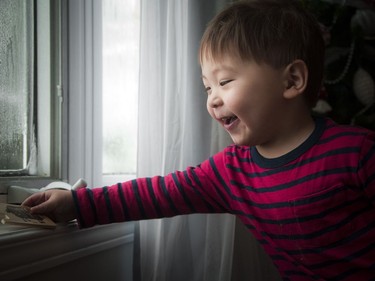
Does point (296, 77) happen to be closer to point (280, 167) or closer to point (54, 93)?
point (280, 167)

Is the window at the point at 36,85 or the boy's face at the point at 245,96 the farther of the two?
the window at the point at 36,85

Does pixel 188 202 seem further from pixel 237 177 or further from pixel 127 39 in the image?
pixel 127 39

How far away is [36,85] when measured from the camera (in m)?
1.09

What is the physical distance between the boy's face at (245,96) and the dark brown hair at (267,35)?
22 millimetres

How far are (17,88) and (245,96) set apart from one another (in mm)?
643

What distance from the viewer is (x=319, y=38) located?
0.88 m

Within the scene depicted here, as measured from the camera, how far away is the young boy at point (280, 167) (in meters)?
0.78

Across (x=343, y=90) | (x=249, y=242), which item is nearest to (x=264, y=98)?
(x=249, y=242)

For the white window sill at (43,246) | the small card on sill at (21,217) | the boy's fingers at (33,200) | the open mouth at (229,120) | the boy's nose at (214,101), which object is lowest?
the white window sill at (43,246)

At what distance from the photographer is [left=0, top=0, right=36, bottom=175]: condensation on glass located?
101cm

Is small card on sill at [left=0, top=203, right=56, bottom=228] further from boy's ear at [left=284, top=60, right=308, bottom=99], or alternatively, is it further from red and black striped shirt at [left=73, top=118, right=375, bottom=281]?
boy's ear at [left=284, top=60, right=308, bottom=99]

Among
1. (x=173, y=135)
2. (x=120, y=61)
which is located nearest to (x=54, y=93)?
(x=120, y=61)

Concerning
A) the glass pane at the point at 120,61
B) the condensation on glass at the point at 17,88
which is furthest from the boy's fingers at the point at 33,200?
the glass pane at the point at 120,61

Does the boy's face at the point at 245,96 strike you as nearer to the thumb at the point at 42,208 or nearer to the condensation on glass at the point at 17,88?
the thumb at the point at 42,208
